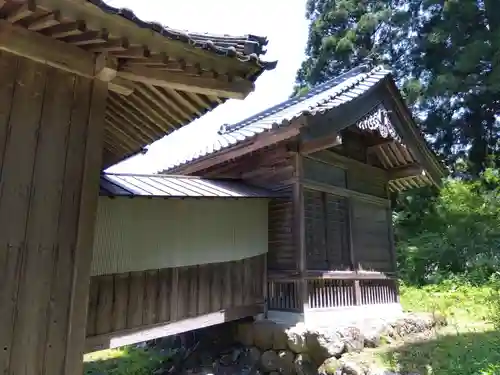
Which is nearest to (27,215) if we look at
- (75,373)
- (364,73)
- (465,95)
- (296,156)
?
(75,373)

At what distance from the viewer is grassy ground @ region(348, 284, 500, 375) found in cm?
535

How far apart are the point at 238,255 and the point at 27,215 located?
4362mm

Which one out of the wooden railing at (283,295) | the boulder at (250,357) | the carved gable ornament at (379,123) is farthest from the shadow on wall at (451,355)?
the carved gable ornament at (379,123)

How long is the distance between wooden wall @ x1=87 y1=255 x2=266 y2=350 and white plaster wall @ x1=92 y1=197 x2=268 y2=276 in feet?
0.64

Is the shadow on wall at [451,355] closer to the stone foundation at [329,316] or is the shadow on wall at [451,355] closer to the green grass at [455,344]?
the green grass at [455,344]

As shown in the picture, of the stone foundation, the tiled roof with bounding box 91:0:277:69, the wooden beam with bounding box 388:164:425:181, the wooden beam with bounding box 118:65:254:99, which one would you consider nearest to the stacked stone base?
the stone foundation

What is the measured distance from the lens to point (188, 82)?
10.8 feet

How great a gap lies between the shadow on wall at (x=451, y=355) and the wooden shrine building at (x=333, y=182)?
147 cm

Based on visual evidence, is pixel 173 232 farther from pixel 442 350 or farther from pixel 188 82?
pixel 442 350

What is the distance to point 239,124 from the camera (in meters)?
11.5

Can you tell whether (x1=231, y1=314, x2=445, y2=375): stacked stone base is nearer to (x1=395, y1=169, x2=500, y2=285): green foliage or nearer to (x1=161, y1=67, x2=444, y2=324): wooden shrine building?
(x1=161, y1=67, x2=444, y2=324): wooden shrine building

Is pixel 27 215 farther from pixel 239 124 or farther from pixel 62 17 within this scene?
pixel 239 124

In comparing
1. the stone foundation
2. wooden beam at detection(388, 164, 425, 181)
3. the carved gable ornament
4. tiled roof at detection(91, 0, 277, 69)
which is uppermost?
the carved gable ornament

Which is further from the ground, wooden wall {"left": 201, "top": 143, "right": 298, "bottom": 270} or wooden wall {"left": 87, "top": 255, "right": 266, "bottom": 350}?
wooden wall {"left": 201, "top": 143, "right": 298, "bottom": 270}
